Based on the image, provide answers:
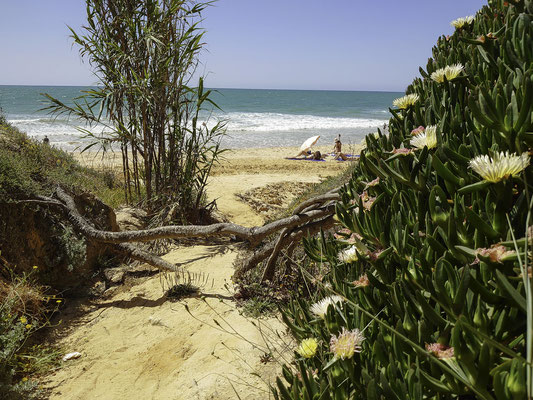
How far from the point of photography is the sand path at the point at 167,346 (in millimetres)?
2495

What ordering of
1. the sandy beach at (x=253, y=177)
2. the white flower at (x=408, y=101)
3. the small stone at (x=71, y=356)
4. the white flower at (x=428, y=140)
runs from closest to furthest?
the white flower at (x=428, y=140) < the white flower at (x=408, y=101) < the small stone at (x=71, y=356) < the sandy beach at (x=253, y=177)

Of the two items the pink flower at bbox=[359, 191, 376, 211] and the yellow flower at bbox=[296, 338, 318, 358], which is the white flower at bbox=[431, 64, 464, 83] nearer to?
the pink flower at bbox=[359, 191, 376, 211]

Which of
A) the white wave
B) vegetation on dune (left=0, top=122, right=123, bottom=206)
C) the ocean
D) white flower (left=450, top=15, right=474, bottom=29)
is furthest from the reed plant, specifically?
the white wave

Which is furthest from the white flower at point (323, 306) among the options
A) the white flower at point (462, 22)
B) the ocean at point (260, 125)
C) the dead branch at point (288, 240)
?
the ocean at point (260, 125)

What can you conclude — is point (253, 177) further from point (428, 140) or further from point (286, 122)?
point (286, 122)

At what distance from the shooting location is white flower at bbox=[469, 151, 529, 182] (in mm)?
866

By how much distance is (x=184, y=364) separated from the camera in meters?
2.77

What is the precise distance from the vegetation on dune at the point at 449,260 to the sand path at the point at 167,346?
73 centimetres

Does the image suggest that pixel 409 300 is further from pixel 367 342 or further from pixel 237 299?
pixel 237 299

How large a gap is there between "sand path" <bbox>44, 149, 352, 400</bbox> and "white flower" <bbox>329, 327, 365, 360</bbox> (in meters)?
0.74

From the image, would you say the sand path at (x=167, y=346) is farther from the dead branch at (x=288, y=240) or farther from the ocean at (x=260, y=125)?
the ocean at (x=260, y=125)

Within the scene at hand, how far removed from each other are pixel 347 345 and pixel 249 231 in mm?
Result: 2882

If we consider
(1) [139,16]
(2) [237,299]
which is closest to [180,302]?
(2) [237,299]

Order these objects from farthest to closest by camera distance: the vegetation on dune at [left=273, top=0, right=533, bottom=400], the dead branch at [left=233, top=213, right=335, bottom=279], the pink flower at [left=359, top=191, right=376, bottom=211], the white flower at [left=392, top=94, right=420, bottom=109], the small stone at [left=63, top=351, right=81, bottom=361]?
1. the dead branch at [left=233, top=213, right=335, bottom=279]
2. the small stone at [left=63, top=351, right=81, bottom=361]
3. the white flower at [left=392, top=94, right=420, bottom=109]
4. the pink flower at [left=359, top=191, right=376, bottom=211]
5. the vegetation on dune at [left=273, top=0, right=533, bottom=400]
